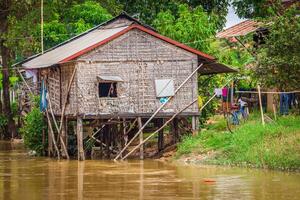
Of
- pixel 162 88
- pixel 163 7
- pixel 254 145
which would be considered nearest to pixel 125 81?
pixel 162 88

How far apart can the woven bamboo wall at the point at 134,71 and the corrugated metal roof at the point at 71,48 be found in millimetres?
720

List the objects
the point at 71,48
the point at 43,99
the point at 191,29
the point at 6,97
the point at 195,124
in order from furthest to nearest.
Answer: the point at 6,97, the point at 191,29, the point at 43,99, the point at 71,48, the point at 195,124

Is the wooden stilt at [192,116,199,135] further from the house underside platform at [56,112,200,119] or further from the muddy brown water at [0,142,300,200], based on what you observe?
the muddy brown water at [0,142,300,200]

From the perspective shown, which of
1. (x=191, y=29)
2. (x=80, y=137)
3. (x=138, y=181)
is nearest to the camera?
(x=138, y=181)

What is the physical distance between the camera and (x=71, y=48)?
31.2 meters

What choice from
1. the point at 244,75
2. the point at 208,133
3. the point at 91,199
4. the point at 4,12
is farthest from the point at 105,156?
the point at 4,12

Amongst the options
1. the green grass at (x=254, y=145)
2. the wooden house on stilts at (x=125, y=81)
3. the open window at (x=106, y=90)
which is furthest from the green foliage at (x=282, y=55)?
the open window at (x=106, y=90)

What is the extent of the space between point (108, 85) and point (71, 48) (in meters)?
2.08

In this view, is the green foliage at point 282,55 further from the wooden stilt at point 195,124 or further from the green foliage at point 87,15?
the green foliage at point 87,15

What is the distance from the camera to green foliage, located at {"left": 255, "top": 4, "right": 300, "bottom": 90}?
23859 millimetres

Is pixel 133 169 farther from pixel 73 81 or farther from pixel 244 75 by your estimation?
pixel 244 75

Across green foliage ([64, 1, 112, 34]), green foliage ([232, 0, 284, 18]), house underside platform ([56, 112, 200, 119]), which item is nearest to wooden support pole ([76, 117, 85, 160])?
house underside platform ([56, 112, 200, 119])

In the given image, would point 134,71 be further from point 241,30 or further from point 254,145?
point 254,145

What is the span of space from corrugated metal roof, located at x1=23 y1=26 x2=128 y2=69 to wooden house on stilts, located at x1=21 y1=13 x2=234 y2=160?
93 mm
